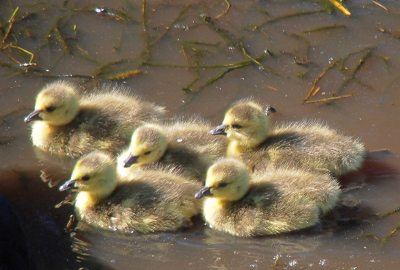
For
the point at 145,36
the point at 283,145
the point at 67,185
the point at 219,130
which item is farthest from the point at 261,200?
the point at 145,36

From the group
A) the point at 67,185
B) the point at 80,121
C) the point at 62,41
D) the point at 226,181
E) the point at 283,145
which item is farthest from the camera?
the point at 62,41

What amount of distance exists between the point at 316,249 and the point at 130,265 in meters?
1.09

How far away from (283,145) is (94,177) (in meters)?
1.25

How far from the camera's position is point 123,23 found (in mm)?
5852

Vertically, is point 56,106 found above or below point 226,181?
above

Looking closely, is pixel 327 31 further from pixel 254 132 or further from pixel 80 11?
pixel 80 11

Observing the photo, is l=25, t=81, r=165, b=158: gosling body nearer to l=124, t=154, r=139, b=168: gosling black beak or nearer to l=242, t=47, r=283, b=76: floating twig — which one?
l=124, t=154, r=139, b=168: gosling black beak

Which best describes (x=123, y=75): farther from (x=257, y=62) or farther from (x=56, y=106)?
(x=257, y=62)

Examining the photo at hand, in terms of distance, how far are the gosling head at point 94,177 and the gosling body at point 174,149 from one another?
0.58 ft

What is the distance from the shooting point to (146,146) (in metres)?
4.30

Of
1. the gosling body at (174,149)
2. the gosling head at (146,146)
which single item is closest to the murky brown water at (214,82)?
the gosling body at (174,149)

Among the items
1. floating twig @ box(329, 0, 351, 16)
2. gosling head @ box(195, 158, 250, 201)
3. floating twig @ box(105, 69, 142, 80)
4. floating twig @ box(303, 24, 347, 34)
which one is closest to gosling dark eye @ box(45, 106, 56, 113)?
floating twig @ box(105, 69, 142, 80)

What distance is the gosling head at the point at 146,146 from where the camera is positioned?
4.30 metres

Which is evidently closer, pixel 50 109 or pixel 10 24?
pixel 50 109
